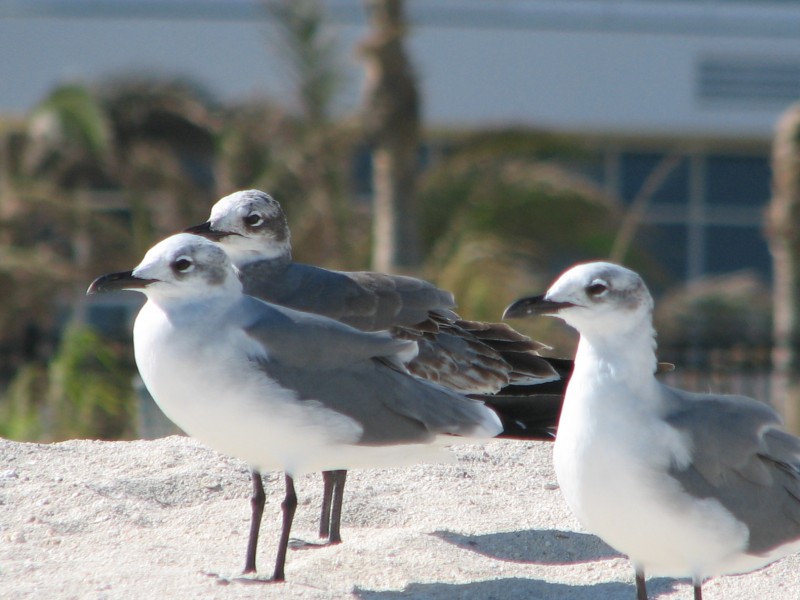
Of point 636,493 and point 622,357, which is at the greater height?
point 622,357

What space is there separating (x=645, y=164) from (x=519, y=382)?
15.9m

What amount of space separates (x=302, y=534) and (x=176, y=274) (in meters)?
1.50

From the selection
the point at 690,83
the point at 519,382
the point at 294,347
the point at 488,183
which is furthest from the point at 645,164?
the point at 294,347

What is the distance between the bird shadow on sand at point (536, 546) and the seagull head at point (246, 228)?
1406 millimetres

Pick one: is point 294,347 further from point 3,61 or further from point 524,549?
point 3,61

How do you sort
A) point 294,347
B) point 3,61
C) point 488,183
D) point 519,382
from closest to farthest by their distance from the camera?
1. point 294,347
2. point 519,382
3. point 488,183
4. point 3,61

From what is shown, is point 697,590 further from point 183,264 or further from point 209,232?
point 209,232

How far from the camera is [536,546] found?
491 centimetres

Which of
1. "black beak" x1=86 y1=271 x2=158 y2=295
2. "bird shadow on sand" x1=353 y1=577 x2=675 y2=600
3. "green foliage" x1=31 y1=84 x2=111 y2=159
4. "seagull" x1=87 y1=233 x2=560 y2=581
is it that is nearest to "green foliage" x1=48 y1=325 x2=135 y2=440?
"seagull" x1=87 y1=233 x2=560 y2=581

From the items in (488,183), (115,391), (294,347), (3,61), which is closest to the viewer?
(294,347)

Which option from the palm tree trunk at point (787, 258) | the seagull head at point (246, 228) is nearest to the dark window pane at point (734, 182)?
the palm tree trunk at point (787, 258)

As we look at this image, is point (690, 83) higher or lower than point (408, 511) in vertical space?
higher

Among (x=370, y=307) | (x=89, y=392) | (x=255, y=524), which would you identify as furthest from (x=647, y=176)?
(x=255, y=524)

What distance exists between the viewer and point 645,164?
68.7ft
